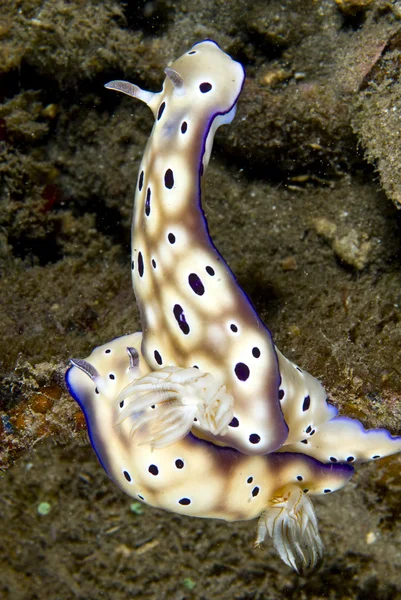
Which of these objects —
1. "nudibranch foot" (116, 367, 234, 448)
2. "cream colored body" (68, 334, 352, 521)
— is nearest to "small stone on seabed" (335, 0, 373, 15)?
"cream colored body" (68, 334, 352, 521)

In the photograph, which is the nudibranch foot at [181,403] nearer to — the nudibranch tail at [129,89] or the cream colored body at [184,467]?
the cream colored body at [184,467]

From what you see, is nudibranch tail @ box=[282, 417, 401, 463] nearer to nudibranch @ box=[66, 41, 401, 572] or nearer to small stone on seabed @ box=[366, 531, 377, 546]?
nudibranch @ box=[66, 41, 401, 572]

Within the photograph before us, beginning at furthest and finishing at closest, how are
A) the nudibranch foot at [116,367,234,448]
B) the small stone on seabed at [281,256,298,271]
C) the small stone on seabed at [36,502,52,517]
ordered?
the small stone on seabed at [36,502,52,517] < the small stone on seabed at [281,256,298,271] < the nudibranch foot at [116,367,234,448]

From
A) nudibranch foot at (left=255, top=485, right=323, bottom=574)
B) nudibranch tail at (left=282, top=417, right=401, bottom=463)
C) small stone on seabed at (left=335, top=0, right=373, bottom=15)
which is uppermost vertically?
small stone on seabed at (left=335, top=0, right=373, bottom=15)

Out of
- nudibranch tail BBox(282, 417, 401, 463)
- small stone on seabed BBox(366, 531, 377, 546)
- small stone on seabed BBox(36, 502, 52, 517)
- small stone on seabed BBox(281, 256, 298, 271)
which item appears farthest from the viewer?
small stone on seabed BBox(36, 502, 52, 517)

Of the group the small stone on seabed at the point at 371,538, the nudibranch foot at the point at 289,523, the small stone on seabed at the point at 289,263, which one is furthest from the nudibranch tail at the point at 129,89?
the small stone on seabed at the point at 371,538

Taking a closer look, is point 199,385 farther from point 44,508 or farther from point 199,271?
point 44,508

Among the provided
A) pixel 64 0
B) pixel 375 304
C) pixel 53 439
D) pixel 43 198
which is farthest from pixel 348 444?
pixel 64 0
